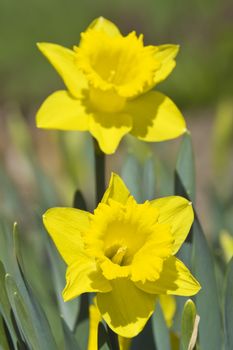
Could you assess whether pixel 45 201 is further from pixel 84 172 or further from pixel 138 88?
pixel 138 88

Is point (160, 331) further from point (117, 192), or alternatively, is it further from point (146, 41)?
point (146, 41)

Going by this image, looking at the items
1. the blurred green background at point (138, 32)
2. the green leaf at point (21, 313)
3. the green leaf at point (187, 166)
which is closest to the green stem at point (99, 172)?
the green leaf at point (187, 166)

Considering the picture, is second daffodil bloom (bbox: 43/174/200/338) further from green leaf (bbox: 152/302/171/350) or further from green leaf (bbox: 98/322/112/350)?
green leaf (bbox: 152/302/171/350)

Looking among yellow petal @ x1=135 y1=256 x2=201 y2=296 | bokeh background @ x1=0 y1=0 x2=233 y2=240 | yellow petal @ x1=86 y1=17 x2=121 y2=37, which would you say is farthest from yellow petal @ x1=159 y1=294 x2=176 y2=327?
bokeh background @ x1=0 y1=0 x2=233 y2=240

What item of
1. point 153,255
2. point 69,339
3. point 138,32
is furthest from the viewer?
point 138,32

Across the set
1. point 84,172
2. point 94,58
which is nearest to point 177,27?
point 84,172

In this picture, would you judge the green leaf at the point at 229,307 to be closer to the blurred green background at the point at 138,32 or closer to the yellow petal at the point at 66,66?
the yellow petal at the point at 66,66

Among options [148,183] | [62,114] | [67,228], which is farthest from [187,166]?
[67,228]

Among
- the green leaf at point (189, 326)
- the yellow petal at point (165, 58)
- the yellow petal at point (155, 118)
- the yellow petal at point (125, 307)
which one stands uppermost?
the yellow petal at point (165, 58)
